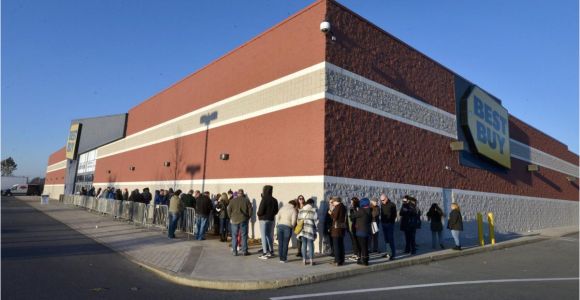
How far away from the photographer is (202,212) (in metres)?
12.5

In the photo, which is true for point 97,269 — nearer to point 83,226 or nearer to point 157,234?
point 157,234

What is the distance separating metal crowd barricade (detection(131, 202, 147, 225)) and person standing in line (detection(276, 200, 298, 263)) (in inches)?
336

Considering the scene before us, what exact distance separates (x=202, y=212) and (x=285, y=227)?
4.17 m

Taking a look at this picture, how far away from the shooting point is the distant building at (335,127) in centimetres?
1214

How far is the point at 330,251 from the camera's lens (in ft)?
35.3

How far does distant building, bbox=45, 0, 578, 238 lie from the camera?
39.8 feet

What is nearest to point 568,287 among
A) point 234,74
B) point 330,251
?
point 330,251

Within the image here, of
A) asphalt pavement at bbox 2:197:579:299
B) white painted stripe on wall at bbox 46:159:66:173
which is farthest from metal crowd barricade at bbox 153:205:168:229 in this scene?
white painted stripe on wall at bbox 46:159:66:173

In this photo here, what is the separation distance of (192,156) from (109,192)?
875cm

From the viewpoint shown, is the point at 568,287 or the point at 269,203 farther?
the point at 269,203

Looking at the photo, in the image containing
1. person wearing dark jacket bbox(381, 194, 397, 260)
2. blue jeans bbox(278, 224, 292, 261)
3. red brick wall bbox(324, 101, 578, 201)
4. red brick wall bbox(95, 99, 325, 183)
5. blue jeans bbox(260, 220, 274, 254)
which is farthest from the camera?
red brick wall bbox(324, 101, 578, 201)

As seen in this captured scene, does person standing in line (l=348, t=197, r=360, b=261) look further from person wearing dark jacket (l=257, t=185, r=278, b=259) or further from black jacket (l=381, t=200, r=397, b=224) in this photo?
person wearing dark jacket (l=257, t=185, r=278, b=259)

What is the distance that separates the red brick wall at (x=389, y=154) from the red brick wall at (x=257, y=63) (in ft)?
8.09

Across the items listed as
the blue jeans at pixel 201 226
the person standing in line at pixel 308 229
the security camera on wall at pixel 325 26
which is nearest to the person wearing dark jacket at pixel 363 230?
the person standing in line at pixel 308 229
